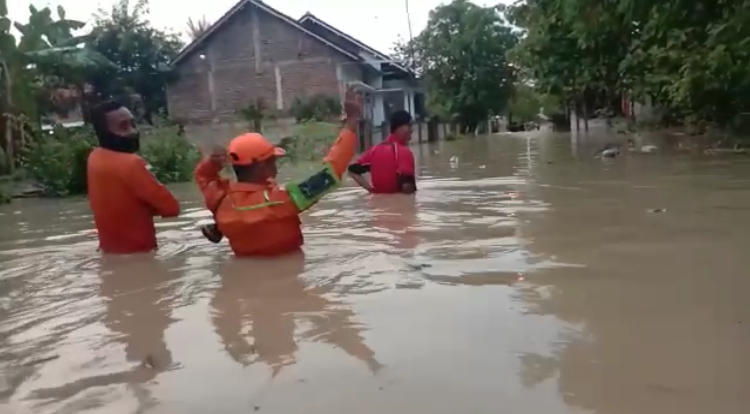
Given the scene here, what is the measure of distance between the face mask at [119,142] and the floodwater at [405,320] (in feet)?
2.43

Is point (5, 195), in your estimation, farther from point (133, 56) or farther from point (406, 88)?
point (406, 88)

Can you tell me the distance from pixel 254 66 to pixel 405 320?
31.8 m

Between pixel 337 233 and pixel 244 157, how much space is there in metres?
1.78

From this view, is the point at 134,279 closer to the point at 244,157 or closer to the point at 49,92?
the point at 244,157

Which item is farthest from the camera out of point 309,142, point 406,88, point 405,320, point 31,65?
point 406,88

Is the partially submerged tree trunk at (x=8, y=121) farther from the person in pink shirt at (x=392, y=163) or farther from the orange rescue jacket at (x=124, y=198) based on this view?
the orange rescue jacket at (x=124, y=198)

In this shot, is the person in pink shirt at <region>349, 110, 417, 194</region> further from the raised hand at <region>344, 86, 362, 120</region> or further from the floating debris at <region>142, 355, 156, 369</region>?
the floating debris at <region>142, 355, 156, 369</region>

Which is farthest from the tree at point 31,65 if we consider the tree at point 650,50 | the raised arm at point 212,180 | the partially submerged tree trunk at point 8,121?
the raised arm at point 212,180

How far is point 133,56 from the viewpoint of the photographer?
31.7 metres

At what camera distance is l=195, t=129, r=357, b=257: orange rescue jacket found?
5.54 meters

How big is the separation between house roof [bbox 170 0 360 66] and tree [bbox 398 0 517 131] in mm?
17383

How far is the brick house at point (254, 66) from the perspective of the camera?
34.0 m

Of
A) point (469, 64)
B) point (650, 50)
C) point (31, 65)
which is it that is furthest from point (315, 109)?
point (469, 64)

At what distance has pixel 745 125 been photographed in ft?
54.4
